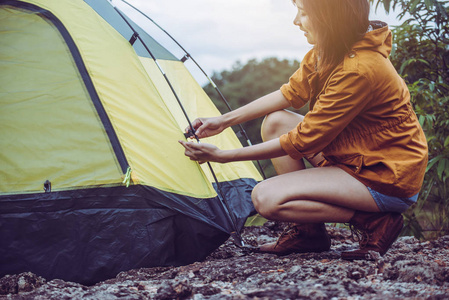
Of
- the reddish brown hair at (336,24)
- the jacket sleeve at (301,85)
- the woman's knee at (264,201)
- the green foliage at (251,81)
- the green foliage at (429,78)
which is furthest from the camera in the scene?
the green foliage at (251,81)

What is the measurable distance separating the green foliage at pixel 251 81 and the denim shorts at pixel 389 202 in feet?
19.9

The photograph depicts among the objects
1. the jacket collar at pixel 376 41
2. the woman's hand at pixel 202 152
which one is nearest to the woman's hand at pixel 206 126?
the woman's hand at pixel 202 152

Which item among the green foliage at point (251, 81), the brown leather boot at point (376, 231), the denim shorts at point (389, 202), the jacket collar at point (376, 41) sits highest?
the green foliage at point (251, 81)

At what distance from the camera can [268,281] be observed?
68.9 inches

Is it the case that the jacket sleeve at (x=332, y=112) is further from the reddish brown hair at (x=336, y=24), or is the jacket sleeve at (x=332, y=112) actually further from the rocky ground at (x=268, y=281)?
the rocky ground at (x=268, y=281)

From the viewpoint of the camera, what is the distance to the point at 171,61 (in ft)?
10.2

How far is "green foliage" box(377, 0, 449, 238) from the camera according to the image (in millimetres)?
3139

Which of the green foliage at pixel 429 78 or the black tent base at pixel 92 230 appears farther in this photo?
the green foliage at pixel 429 78

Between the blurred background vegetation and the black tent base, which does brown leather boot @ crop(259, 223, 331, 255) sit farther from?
the blurred background vegetation

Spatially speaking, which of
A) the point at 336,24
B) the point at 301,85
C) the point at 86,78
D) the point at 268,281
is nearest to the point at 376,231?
the point at 268,281

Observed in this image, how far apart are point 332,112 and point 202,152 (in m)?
0.65

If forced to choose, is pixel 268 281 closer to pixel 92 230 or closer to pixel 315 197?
pixel 315 197

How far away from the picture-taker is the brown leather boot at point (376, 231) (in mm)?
1983

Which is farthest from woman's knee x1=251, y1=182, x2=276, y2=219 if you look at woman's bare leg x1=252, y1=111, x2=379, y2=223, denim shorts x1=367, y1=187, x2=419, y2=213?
denim shorts x1=367, y1=187, x2=419, y2=213
